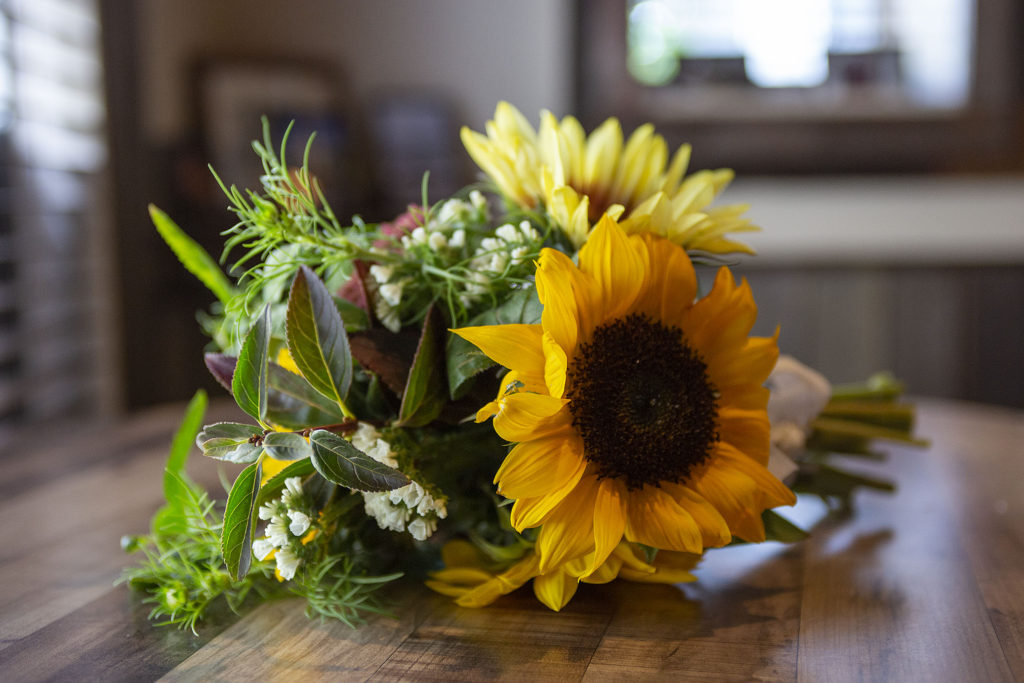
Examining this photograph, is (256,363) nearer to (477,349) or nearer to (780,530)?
(477,349)

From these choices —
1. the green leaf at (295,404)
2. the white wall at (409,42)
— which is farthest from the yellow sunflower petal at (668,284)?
the white wall at (409,42)

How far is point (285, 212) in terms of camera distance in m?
0.58

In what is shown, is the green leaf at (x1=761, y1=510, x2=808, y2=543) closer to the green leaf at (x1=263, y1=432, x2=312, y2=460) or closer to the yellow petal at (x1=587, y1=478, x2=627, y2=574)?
the yellow petal at (x1=587, y1=478, x2=627, y2=574)

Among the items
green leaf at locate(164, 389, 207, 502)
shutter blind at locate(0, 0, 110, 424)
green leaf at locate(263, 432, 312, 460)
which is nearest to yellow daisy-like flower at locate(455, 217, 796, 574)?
green leaf at locate(263, 432, 312, 460)

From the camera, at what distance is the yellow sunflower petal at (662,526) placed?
0.54 m

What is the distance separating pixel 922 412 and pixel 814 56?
1451 millimetres

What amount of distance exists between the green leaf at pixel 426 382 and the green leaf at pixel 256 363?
85 mm

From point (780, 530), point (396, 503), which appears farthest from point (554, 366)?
point (780, 530)

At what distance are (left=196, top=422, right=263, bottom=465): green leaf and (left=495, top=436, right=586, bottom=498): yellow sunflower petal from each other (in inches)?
5.6

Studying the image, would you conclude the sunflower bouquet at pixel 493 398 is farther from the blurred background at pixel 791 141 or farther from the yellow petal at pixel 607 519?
the blurred background at pixel 791 141

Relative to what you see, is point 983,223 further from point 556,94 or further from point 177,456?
point 177,456

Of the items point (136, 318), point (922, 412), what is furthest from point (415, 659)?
point (136, 318)

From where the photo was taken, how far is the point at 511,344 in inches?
20.1

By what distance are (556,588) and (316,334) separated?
215mm
